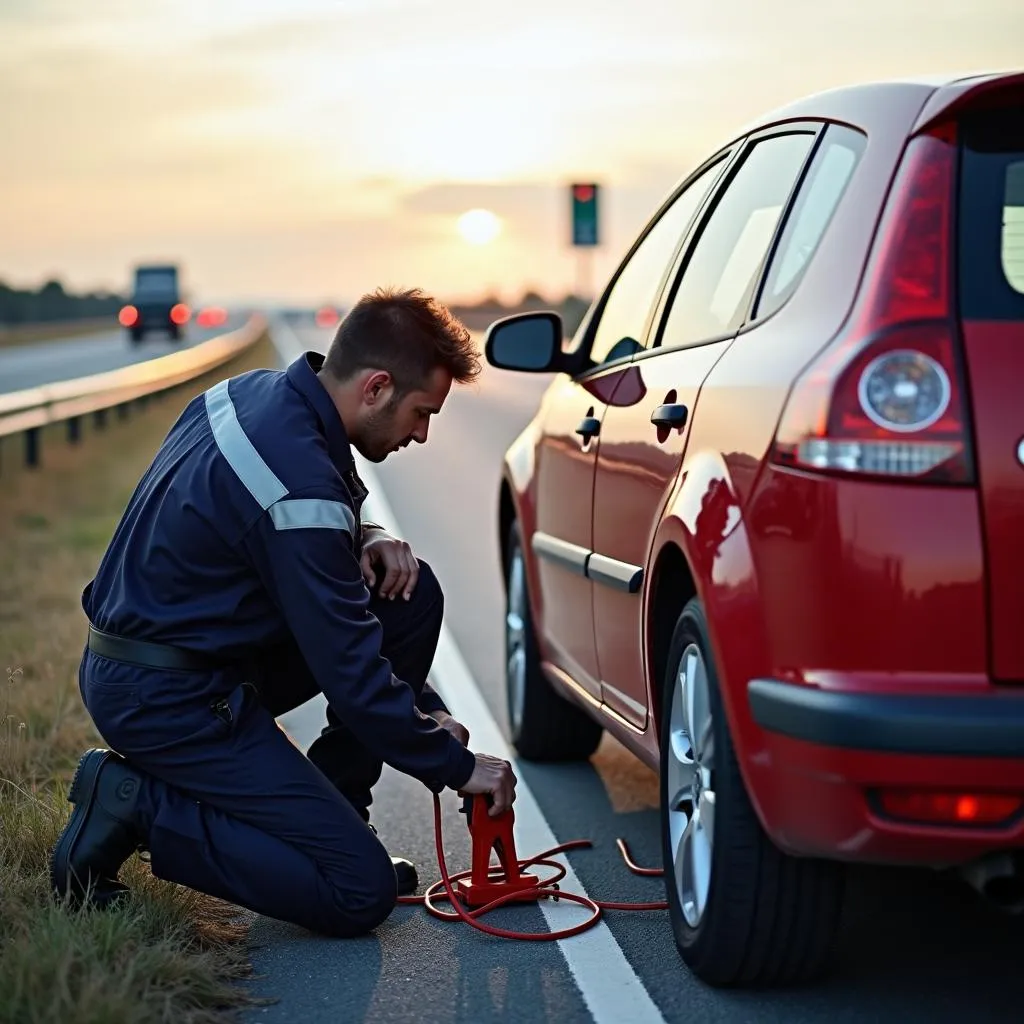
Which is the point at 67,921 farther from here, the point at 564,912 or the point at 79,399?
the point at 79,399

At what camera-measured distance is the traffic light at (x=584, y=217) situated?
4547cm

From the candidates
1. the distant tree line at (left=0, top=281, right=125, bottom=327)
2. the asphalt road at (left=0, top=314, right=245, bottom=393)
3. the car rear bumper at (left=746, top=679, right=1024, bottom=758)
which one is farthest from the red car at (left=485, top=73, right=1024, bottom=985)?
the distant tree line at (left=0, top=281, right=125, bottom=327)

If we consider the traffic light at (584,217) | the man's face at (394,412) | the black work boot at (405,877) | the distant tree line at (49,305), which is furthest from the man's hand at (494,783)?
the distant tree line at (49,305)

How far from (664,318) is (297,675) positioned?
4.39 feet

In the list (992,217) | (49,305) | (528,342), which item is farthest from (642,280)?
(49,305)

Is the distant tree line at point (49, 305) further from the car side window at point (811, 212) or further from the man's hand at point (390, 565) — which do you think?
the car side window at point (811, 212)

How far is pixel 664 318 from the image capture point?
4773 mm

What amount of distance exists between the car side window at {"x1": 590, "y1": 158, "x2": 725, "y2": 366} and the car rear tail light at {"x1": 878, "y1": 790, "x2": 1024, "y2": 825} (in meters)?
2.07

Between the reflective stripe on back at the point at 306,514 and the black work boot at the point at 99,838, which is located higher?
the reflective stripe on back at the point at 306,514

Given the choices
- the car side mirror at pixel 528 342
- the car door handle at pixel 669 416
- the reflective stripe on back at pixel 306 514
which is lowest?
the reflective stripe on back at pixel 306 514

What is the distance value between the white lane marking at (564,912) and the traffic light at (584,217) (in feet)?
124

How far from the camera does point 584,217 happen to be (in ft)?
151

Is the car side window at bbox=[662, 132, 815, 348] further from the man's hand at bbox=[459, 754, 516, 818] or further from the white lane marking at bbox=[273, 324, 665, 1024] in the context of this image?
the white lane marking at bbox=[273, 324, 665, 1024]

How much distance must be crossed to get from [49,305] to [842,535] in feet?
321
